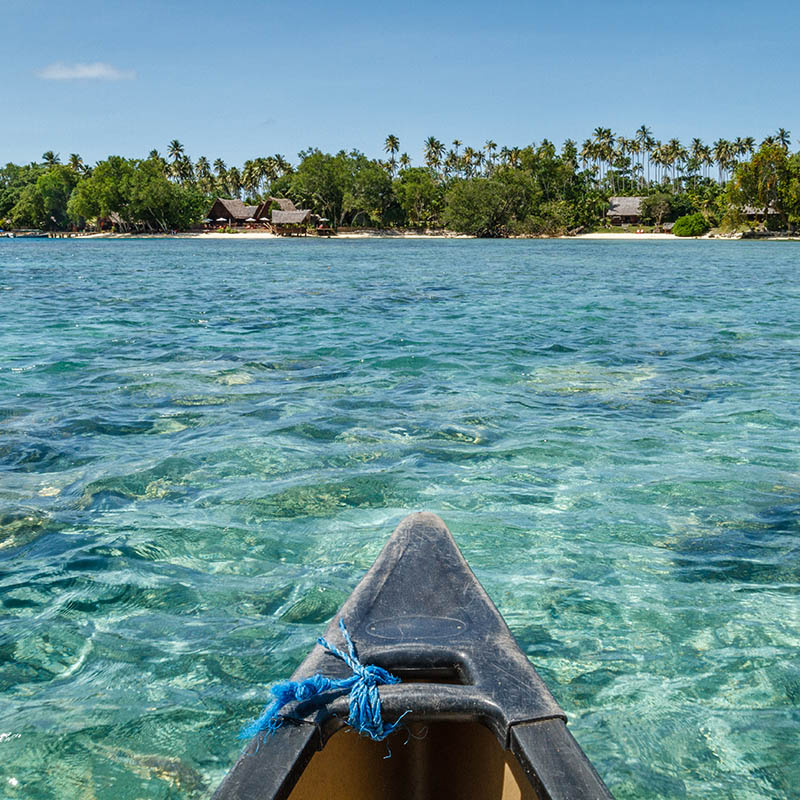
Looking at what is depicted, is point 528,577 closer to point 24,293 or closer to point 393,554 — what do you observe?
point 393,554

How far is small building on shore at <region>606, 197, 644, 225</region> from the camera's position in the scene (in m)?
97.7

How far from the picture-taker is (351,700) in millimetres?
2000

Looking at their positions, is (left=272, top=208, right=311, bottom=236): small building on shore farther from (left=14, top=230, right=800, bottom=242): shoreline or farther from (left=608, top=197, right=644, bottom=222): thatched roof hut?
(left=608, top=197, right=644, bottom=222): thatched roof hut

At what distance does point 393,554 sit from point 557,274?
97.9ft

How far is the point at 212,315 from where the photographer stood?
1730cm

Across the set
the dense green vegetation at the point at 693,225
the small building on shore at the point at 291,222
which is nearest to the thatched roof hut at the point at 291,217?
the small building on shore at the point at 291,222

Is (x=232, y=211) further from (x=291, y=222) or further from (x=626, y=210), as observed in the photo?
(x=626, y=210)

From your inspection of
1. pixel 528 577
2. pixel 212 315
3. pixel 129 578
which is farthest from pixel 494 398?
pixel 212 315

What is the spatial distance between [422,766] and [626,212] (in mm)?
104623

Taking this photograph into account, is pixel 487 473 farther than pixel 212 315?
No

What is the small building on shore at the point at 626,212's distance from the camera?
97688 mm

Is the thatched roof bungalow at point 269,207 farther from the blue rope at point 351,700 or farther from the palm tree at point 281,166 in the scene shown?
the blue rope at point 351,700

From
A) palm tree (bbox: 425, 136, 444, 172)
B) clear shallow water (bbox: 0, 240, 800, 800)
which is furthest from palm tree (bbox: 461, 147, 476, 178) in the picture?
clear shallow water (bbox: 0, 240, 800, 800)

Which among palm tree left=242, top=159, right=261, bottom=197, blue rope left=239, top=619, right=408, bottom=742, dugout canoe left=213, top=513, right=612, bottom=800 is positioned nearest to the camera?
dugout canoe left=213, top=513, right=612, bottom=800
